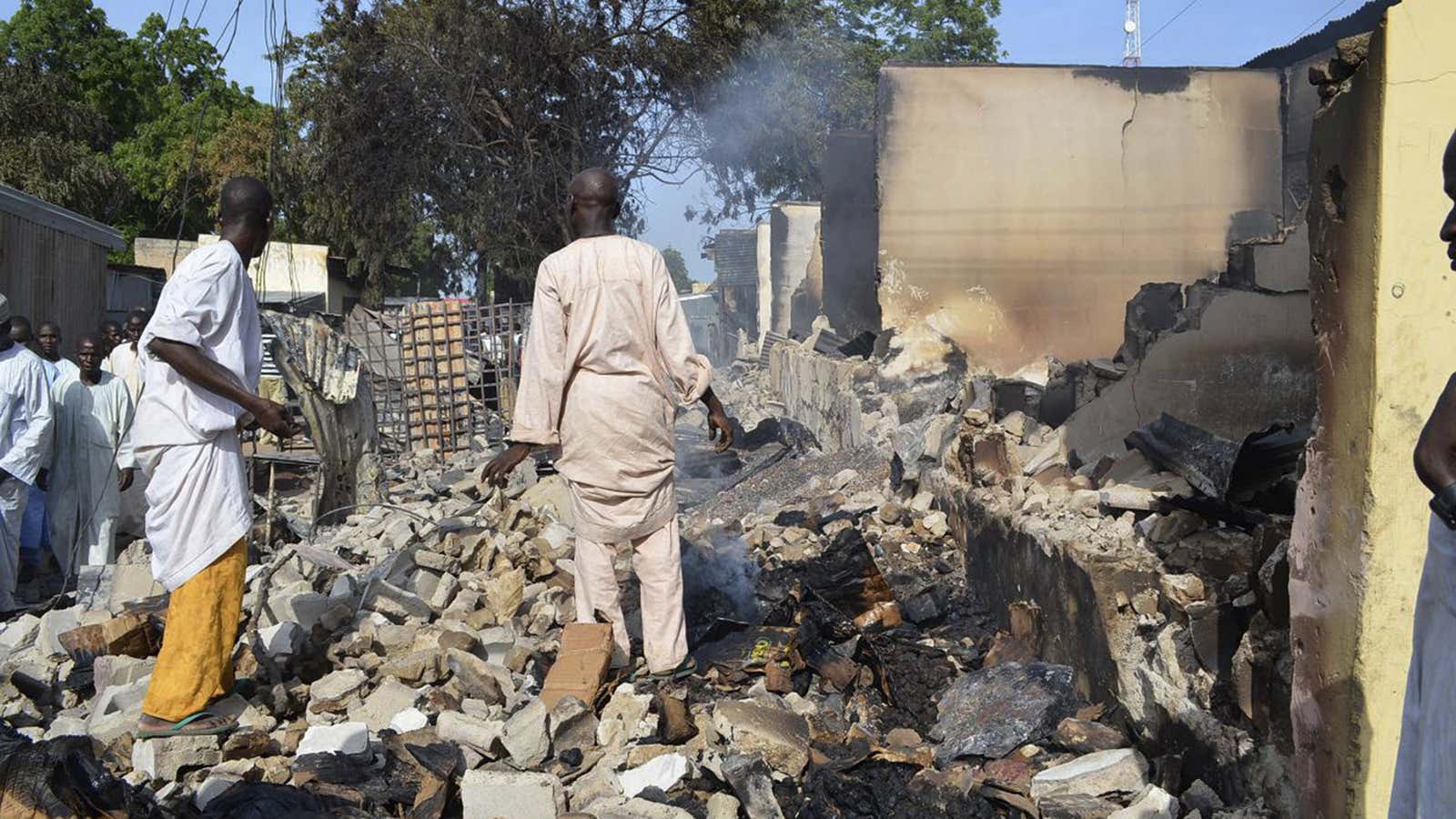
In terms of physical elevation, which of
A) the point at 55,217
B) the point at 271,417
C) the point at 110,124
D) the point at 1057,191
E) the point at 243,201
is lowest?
the point at 271,417

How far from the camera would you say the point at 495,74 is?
1772cm

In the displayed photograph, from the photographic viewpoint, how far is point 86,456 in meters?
7.35

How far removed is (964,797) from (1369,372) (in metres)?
1.56

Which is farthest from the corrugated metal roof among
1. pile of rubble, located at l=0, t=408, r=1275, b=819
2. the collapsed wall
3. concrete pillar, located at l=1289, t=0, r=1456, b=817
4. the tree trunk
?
the collapsed wall

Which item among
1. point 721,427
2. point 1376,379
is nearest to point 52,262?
point 721,427

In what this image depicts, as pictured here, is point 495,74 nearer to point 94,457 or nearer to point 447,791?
point 94,457

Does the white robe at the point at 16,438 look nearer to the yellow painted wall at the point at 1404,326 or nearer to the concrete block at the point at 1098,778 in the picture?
the concrete block at the point at 1098,778

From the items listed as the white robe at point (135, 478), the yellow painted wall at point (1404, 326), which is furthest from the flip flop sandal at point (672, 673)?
the white robe at point (135, 478)

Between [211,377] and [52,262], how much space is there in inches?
386

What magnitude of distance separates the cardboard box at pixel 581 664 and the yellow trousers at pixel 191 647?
107cm

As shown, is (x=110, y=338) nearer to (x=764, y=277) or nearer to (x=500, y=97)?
(x=500, y=97)

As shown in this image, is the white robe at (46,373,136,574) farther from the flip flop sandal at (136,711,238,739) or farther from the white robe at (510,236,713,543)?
the white robe at (510,236,713,543)

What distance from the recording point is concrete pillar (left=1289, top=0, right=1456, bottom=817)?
237 centimetres

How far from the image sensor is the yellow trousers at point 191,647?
3.60 meters
